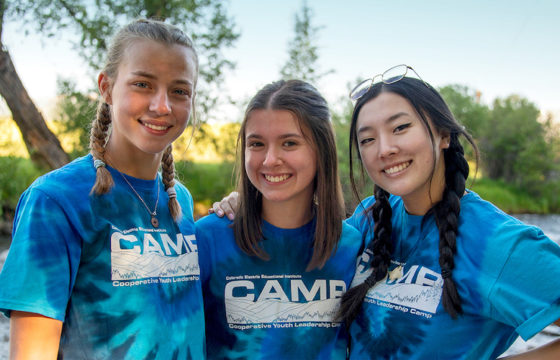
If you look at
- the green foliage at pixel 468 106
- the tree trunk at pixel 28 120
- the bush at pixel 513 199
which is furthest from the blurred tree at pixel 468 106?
the tree trunk at pixel 28 120

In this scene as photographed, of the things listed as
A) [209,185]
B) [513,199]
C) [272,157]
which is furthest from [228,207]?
[513,199]

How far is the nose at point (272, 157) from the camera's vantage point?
1951mm

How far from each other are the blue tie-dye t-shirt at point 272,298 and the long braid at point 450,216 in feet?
1.59

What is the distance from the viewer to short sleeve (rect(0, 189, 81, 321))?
1332 millimetres

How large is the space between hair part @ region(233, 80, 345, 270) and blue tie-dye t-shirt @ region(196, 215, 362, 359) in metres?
0.05

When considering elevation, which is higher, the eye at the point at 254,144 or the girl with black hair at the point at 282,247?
the eye at the point at 254,144

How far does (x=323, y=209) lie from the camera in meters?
2.10

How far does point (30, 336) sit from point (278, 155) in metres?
1.14

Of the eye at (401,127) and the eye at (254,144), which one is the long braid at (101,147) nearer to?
the eye at (254,144)

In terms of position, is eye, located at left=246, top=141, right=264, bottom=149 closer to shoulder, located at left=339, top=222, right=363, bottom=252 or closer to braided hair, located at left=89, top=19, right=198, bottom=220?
braided hair, located at left=89, top=19, right=198, bottom=220

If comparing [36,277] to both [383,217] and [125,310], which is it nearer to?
[125,310]

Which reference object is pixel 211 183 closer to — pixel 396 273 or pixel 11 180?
pixel 11 180

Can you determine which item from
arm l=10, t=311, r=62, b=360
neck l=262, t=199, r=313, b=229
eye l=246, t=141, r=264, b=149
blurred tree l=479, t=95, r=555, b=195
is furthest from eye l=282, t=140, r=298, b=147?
blurred tree l=479, t=95, r=555, b=195

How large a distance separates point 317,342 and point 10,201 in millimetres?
10770
